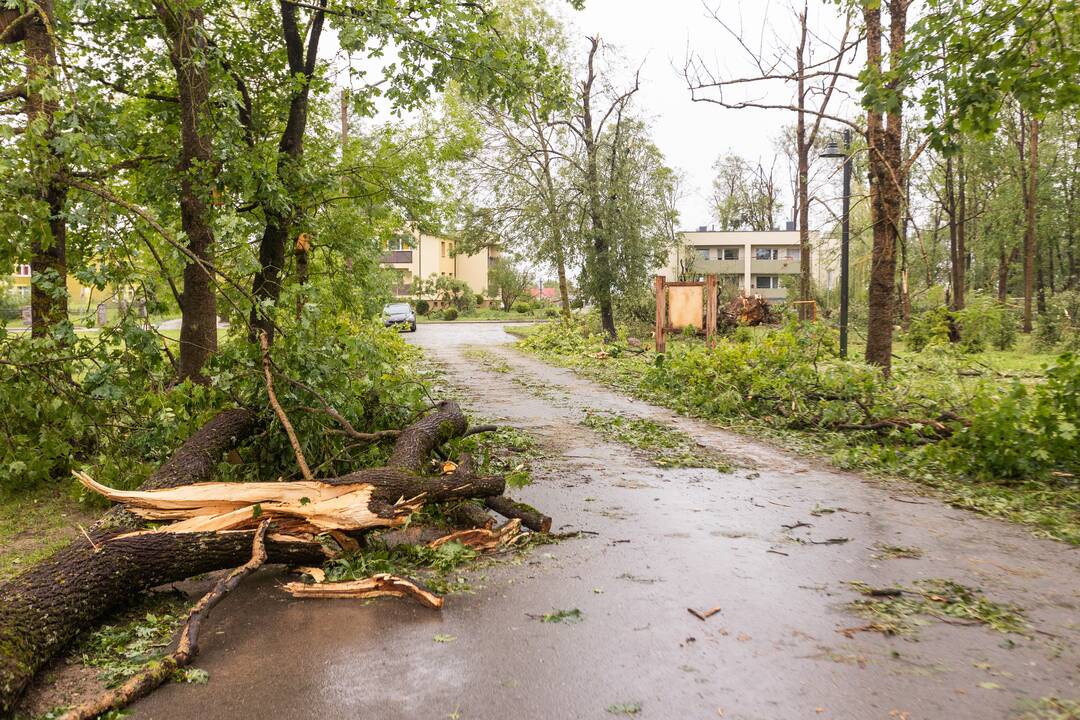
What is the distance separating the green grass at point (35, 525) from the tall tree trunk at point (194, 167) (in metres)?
1.67

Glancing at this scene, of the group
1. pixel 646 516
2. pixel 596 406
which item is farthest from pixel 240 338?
pixel 596 406

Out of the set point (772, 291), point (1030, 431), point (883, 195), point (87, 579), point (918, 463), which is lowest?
point (918, 463)

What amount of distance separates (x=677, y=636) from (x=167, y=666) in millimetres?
2388

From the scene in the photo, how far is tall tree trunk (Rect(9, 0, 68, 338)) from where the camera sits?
5.36 meters

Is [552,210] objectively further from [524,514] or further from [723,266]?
[723,266]

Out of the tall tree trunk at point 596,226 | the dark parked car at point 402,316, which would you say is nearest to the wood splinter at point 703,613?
the tall tree trunk at point 596,226

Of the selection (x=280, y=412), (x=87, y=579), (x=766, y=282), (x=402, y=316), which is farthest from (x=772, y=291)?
(x=87, y=579)

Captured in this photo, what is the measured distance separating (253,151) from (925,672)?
7553 millimetres

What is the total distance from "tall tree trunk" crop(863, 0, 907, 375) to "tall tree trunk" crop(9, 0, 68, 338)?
1073 cm

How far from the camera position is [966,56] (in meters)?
6.48

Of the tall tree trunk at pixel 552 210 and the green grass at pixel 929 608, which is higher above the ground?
the tall tree trunk at pixel 552 210

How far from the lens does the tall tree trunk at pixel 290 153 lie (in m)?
8.66

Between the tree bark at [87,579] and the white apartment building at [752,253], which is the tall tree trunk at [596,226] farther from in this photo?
the white apartment building at [752,253]

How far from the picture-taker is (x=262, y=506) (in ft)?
15.4
